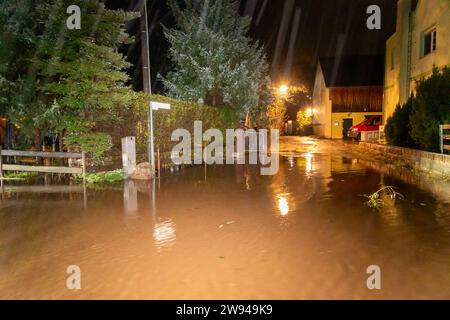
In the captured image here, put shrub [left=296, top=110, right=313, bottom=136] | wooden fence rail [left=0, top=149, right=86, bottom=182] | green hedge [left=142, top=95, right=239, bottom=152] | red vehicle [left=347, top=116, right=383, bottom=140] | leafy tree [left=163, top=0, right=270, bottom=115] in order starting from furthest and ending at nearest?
shrub [left=296, top=110, right=313, bottom=136] < red vehicle [left=347, top=116, right=383, bottom=140] < leafy tree [left=163, top=0, right=270, bottom=115] < green hedge [left=142, top=95, right=239, bottom=152] < wooden fence rail [left=0, top=149, right=86, bottom=182]

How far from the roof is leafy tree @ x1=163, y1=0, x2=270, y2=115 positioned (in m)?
16.8

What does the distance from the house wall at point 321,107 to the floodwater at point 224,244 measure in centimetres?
3231

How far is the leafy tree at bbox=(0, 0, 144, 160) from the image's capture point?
13570mm

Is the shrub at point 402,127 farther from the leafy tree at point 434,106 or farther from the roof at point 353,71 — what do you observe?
the roof at point 353,71

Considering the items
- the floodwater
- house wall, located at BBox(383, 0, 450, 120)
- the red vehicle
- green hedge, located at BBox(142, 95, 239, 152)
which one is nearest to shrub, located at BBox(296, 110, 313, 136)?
the red vehicle

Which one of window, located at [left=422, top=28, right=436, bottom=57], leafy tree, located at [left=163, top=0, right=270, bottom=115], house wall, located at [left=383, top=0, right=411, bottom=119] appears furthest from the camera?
leafy tree, located at [left=163, top=0, right=270, bottom=115]

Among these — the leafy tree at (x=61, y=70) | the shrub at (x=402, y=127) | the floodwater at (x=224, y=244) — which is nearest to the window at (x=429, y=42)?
the shrub at (x=402, y=127)

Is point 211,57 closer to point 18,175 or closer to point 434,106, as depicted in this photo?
point 434,106

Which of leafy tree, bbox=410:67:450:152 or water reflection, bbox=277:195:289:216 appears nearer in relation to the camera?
water reflection, bbox=277:195:289:216

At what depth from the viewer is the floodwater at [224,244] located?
15.3ft

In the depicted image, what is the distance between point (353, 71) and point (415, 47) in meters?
21.5

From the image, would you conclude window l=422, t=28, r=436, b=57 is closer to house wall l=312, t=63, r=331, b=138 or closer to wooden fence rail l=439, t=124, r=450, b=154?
wooden fence rail l=439, t=124, r=450, b=154

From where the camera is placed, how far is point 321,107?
153 feet
